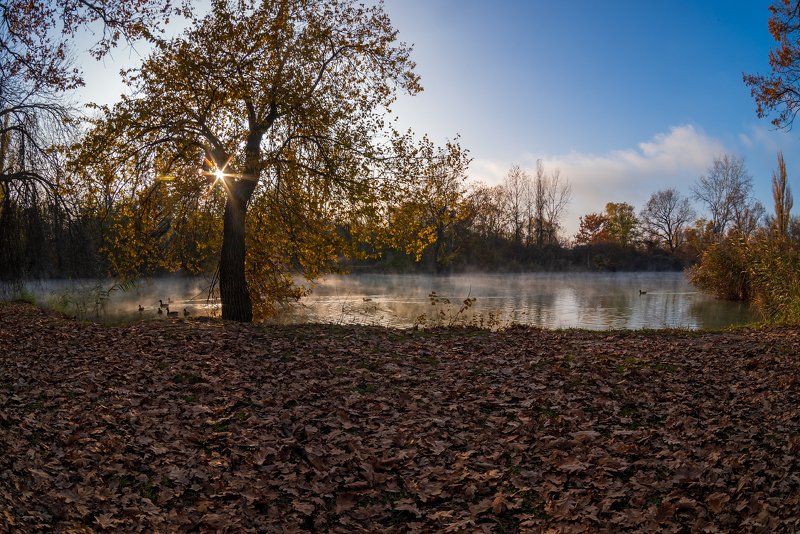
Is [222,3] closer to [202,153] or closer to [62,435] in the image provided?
[202,153]

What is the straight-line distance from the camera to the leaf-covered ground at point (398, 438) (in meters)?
4.15

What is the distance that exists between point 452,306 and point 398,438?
50.4ft

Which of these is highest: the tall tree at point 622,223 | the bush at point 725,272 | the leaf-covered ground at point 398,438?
the tall tree at point 622,223

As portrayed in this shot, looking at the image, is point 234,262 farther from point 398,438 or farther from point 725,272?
point 725,272

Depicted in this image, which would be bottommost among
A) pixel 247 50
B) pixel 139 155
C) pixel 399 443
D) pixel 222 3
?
pixel 399 443

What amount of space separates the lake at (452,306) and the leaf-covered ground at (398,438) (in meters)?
5.01

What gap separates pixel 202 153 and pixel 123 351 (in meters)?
5.66

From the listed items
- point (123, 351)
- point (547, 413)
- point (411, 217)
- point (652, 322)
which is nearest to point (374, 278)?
point (652, 322)

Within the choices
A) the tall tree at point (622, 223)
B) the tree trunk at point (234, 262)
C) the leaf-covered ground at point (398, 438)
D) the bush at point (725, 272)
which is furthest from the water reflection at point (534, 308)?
the tall tree at point (622, 223)

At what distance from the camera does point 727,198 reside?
5062cm

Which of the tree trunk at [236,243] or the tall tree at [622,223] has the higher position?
the tall tree at [622,223]

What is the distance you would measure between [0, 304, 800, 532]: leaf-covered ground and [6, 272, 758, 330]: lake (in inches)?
197

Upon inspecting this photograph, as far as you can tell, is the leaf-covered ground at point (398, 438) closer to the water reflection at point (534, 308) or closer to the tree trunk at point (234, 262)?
the tree trunk at point (234, 262)

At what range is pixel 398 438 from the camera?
17.7ft
